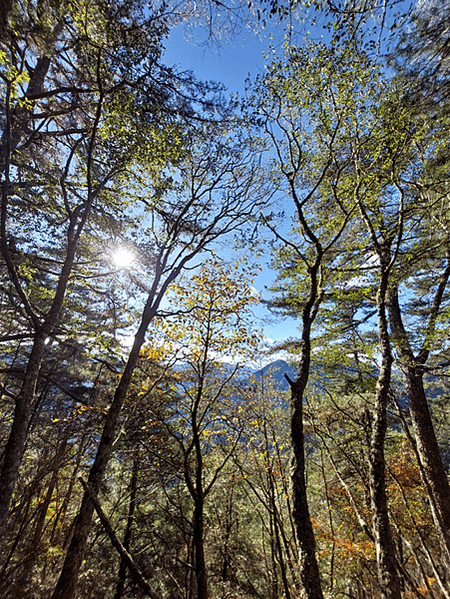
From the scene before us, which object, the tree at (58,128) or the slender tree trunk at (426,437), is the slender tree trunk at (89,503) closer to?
the tree at (58,128)

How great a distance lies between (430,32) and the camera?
4031 mm

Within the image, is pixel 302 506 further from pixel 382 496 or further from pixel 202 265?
pixel 202 265

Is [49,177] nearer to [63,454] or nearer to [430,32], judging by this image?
[63,454]

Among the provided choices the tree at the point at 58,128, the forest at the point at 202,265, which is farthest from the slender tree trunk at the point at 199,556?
the tree at the point at 58,128

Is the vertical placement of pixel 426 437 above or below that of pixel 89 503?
above

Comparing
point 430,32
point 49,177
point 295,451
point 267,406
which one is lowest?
point 295,451

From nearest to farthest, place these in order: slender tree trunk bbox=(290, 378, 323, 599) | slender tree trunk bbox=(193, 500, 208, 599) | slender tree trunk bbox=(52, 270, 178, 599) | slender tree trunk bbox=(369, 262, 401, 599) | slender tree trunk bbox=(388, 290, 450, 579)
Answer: slender tree trunk bbox=(290, 378, 323, 599) → slender tree trunk bbox=(369, 262, 401, 599) → slender tree trunk bbox=(193, 500, 208, 599) → slender tree trunk bbox=(52, 270, 178, 599) → slender tree trunk bbox=(388, 290, 450, 579)

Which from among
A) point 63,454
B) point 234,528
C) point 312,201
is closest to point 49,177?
point 63,454

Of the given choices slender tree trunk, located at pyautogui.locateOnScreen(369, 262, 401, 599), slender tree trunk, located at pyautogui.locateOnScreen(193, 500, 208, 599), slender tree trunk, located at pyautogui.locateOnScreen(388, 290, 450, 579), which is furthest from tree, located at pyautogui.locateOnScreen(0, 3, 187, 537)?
slender tree trunk, located at pyautogui.locateOnScreen(388, 290, 450, 579)

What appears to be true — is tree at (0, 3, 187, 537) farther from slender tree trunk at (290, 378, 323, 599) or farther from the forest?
slender tree trunk at (290, 378, 323, 599)

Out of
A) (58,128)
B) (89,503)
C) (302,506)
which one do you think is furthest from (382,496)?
(58,128)

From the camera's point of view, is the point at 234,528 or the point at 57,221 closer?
the point at 57,221

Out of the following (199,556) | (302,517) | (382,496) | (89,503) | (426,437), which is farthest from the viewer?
(426,437)

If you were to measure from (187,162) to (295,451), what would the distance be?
770 cm
